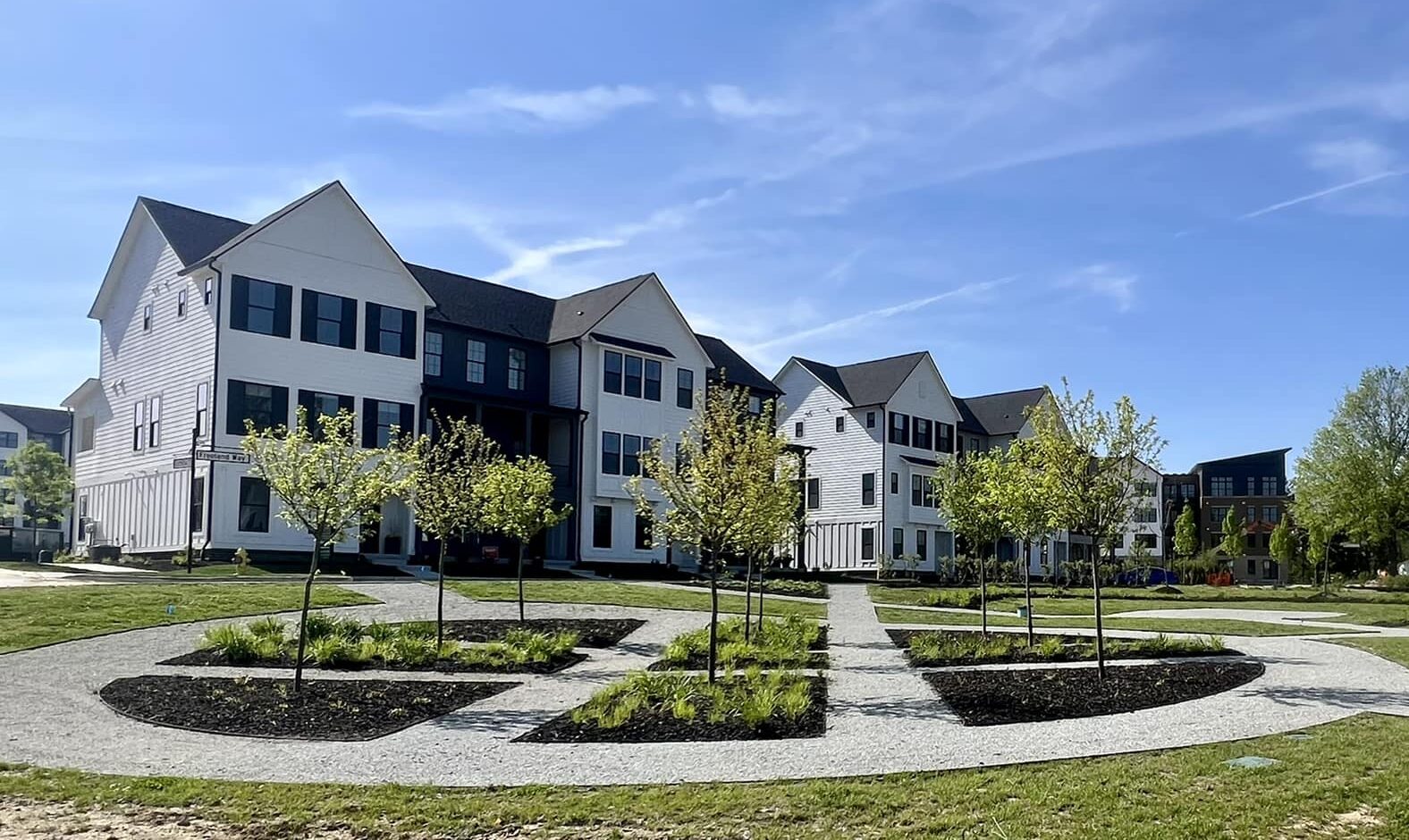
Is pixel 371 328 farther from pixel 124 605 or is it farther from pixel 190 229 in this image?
pixel 124 605

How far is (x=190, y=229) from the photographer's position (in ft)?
120

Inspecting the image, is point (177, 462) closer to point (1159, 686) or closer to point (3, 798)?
point (3, 798)

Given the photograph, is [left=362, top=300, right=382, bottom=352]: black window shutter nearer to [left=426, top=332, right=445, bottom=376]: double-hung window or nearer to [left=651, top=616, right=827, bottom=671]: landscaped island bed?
[left=426, top=332, right=445, bottom=376]: double-hung window

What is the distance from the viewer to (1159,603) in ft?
114

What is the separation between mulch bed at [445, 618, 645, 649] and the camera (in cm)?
1917

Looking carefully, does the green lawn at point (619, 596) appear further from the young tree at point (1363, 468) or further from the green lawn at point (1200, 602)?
the young tree at point (1363, 468)

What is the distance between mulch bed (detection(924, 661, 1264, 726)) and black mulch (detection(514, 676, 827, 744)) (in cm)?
177

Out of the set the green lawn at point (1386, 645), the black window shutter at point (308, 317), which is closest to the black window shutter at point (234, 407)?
the black window shutter at point (308, 317)

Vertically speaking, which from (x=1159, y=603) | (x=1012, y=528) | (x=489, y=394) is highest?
(x=489, y=394)

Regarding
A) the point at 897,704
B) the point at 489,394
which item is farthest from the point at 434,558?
the point at 897,704

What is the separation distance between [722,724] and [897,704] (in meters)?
2.52

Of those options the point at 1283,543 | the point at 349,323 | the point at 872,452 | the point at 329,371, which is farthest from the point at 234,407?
the point at 1283,543

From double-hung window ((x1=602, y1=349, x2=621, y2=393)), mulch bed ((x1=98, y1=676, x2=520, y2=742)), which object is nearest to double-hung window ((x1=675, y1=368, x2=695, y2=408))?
double-hung window ((x1=602, y1=349, x2=621, y2=393))

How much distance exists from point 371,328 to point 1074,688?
88.2 feet
